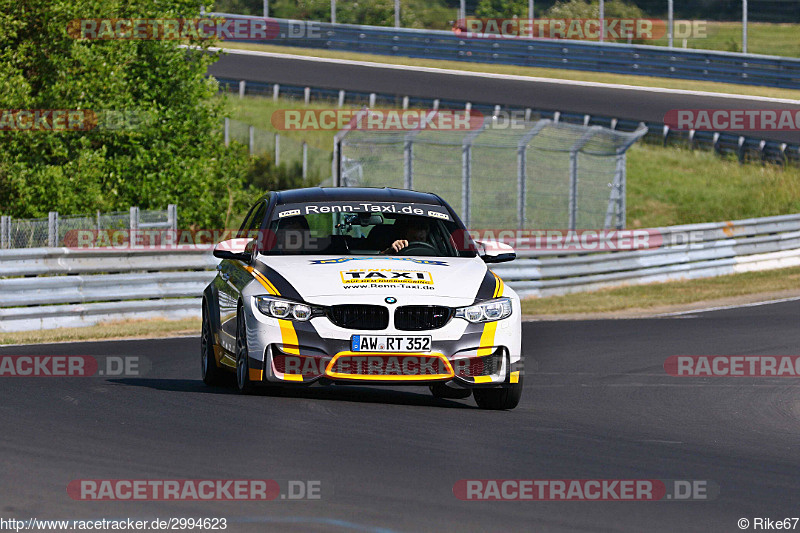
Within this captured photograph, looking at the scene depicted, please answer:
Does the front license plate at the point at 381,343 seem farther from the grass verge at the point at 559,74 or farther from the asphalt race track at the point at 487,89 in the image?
the grass verge at the point at 559,74

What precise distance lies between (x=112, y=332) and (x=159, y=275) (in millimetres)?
2164

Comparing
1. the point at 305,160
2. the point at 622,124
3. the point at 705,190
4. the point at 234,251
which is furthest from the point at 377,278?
the point at 705,190

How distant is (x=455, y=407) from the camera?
32.3ft

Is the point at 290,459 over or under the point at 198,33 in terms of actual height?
under

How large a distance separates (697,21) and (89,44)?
31.8 m

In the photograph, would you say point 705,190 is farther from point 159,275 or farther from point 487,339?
point 487,339

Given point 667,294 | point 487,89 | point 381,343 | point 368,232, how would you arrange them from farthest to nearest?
point 487,89 < point 667,294 < point 368,232 < point 381,343

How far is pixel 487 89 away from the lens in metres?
39.3

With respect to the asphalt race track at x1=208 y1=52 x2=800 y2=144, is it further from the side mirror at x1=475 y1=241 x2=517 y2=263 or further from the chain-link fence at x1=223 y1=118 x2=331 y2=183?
the side mirror at x1=475 y1=241 x2=517 y2=263

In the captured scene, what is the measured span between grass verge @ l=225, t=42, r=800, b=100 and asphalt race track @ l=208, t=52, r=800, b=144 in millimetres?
1119

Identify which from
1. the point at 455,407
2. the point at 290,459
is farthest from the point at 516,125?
the point at 290,459

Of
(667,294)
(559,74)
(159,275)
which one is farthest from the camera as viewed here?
(559,74)

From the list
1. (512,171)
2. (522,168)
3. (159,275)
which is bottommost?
(159,275)

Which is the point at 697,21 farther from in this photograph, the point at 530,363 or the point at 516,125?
the point at 530,363
